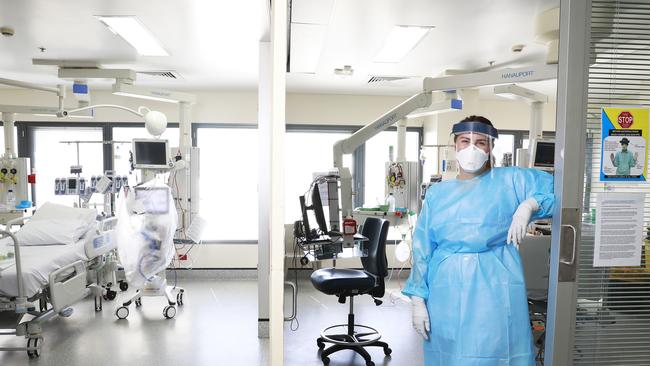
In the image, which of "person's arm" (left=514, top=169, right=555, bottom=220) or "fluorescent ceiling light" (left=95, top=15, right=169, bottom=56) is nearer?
"person's arm" (left=514, top=169, right=555, bottom=220)

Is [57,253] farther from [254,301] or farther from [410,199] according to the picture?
[410,199]

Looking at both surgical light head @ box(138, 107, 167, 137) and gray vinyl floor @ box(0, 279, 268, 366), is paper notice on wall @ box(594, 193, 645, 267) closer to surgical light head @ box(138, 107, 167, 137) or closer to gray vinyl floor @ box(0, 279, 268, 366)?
gray vinyl floor @ box(0, 279, 268, 366)

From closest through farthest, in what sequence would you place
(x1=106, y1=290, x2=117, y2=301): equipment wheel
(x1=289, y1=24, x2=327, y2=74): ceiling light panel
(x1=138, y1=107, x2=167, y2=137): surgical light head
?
(x1=289, y1=24, x2=327, y2=74): ceiling light panel < (x1=138, y1=107, x2=167, y2=137): surgical light head < (x1=106, y1=290, x2=117, y2=301): equipment wheel

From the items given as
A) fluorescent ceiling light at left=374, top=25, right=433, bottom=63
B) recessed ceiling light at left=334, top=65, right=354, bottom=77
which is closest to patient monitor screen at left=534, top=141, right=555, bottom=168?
fluorescent ceiling light at left=374, top=25, right=433, bottom=63

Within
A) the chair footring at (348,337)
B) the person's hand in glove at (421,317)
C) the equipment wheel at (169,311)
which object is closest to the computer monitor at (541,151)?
the chair footring at (348,337)

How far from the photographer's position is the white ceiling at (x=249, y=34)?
278cm

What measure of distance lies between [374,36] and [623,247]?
232 cm

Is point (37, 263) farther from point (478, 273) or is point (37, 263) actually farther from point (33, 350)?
point (478, 273)

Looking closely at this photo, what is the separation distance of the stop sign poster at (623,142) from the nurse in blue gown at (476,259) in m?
0.23

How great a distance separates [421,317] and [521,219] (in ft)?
2.02

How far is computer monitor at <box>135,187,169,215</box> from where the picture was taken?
4.23m

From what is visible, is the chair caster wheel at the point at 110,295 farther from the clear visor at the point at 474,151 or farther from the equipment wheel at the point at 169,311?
the clear visor at the point at 474,151

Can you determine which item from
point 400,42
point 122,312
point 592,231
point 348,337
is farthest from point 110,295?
point 592,231

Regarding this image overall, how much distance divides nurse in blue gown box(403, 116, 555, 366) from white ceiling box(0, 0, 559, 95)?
123 cm
